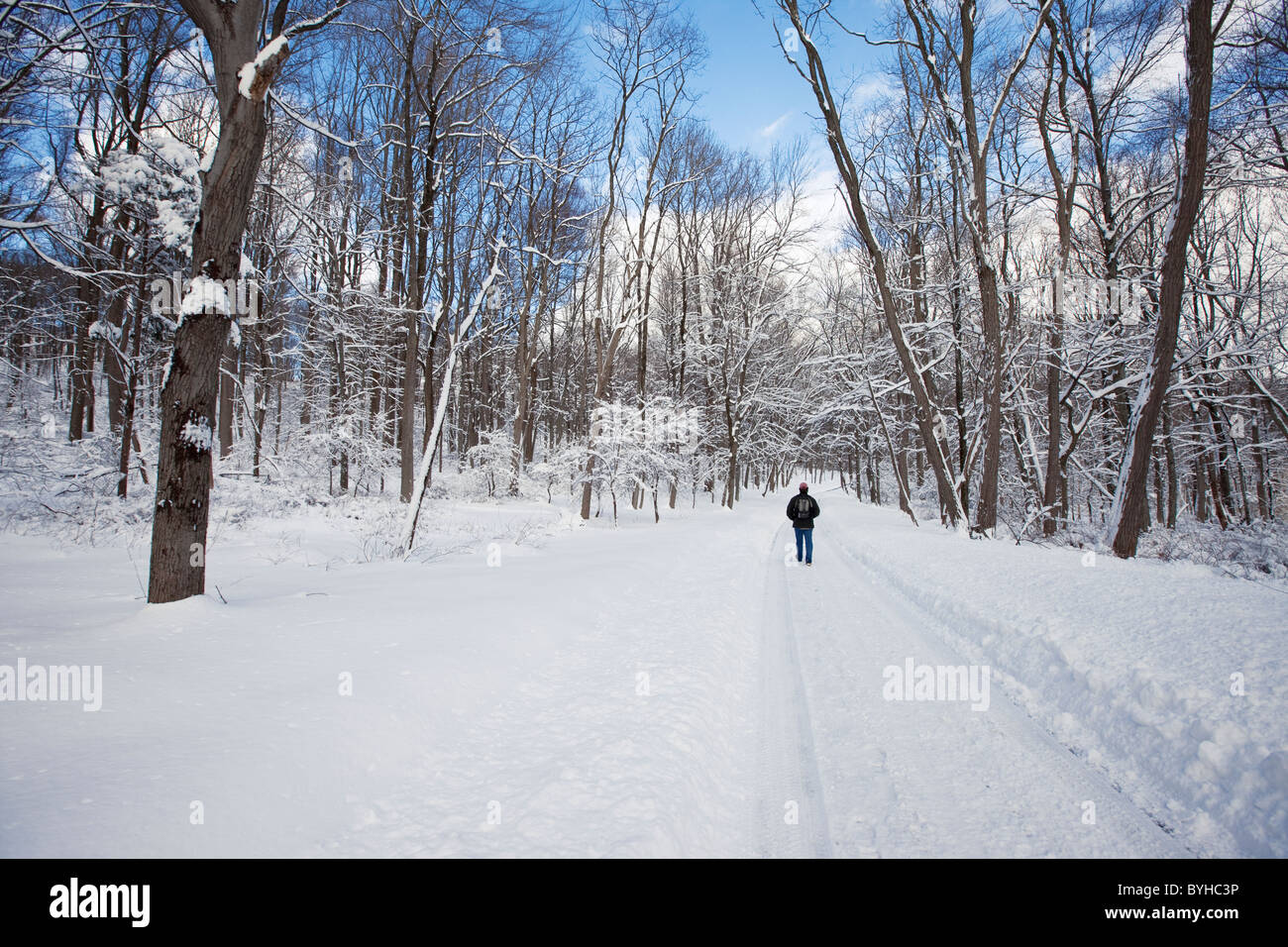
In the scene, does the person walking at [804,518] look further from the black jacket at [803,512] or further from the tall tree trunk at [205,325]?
the tall tree trunk at [205,325]

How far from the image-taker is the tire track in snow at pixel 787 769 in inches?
111

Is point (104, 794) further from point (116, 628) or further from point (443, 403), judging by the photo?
point (443, 403)

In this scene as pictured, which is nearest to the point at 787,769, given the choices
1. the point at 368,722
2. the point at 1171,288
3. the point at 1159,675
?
the point at 368,722

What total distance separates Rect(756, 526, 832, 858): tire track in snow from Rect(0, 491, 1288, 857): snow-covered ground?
2cm

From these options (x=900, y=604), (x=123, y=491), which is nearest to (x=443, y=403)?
(x=900, y=604)

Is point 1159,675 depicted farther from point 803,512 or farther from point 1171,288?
point 1171,288

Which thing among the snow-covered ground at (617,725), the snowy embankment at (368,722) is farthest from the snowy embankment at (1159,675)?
the snowy embankment at (368,722)

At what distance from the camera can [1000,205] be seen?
1507 cm

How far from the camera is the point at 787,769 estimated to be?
352 centimetres

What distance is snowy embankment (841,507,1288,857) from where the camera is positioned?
9.71 feet

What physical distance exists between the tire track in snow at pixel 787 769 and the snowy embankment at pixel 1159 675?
6.27 ft

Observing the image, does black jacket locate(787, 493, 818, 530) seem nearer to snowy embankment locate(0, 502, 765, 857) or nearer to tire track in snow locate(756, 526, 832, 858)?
snowy embankment locate(0, 502, 765, 857)

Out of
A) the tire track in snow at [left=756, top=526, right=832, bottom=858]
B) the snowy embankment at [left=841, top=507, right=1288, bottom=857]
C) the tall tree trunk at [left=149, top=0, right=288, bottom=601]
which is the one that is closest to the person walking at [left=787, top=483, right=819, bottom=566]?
the snowy embankment at [left=841, top=507, right=1288, bottom=857]

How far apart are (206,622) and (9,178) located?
56.0 feet
